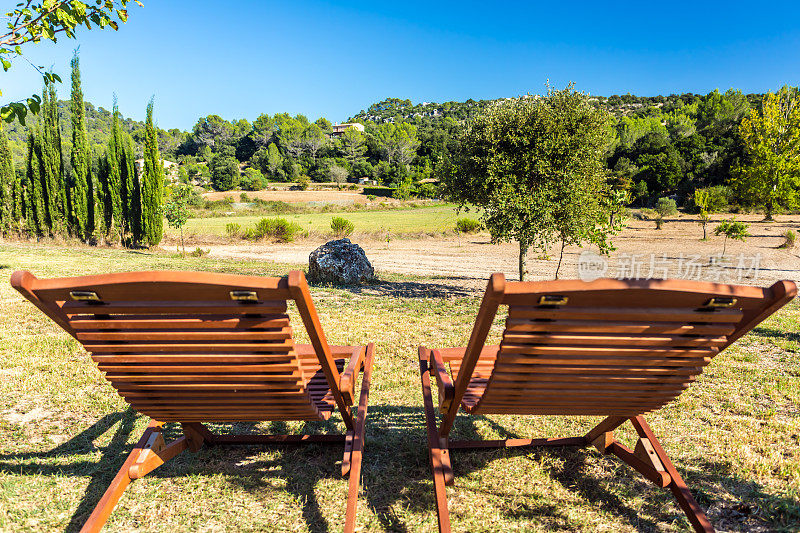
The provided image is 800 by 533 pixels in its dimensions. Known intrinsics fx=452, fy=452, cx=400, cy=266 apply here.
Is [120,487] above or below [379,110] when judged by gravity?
below

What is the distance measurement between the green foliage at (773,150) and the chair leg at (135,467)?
105 feet

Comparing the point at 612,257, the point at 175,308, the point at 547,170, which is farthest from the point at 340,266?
the point at 612,257

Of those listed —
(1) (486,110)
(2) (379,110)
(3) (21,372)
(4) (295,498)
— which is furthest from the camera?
(2) (379,110)

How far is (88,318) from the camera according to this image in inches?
70.5

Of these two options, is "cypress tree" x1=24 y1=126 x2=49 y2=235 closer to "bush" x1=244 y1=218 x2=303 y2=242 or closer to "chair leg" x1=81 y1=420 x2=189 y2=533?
"bush" x1=244 y1=218 x2=303 y2=242

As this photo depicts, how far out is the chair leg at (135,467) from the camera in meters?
1.97

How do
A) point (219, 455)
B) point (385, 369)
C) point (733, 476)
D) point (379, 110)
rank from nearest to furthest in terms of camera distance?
point (733, 476)
point (219, 455)
point (385, 369)
point (379, 110)

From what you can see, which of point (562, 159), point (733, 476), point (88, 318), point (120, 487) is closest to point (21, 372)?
point (120, 487)

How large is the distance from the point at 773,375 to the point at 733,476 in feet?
7.70

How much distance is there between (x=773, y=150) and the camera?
91.9ft

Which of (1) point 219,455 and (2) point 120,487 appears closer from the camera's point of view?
(2) point 120,487

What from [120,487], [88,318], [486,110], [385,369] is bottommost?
[385,369]

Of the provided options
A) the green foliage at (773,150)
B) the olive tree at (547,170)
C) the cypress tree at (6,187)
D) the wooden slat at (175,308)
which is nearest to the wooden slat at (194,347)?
the wooden slat at (175,308)

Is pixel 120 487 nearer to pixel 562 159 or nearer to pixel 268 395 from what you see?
pixel 268 395
